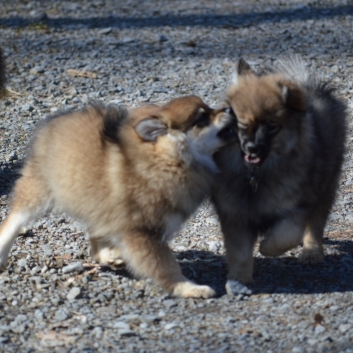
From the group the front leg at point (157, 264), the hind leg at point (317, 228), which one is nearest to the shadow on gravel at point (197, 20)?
the hind leg at point (317, 228)

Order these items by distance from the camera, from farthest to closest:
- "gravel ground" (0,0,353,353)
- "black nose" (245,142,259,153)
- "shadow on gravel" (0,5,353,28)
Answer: "shadow on gravel" (0,5,353,28), "black nose" (245,142,259,153), "gravel ground" (0,0,353,353)

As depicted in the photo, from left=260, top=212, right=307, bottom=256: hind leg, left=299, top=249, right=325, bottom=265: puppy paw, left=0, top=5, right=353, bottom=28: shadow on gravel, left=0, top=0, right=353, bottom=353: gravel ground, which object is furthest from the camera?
left=0, top=5, right=353, bottom=28: shadow on gravel

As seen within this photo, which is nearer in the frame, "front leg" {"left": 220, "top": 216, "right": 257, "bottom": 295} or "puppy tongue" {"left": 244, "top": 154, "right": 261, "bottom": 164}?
"puppy tongue" {"left": 244, "top": 154, "right": 261, "bottom": 164}

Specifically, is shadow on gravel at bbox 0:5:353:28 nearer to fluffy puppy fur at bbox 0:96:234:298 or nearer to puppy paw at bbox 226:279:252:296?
fluffy puppy fur at bbox 0:96:234:298

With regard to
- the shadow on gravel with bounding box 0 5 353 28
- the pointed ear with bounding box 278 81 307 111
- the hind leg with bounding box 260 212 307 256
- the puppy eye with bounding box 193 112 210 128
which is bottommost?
the shadow on gravel with bounding box 0 5 353 28

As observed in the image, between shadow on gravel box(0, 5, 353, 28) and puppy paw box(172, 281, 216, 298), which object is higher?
puppy paw box(172, 281, 216, 298)

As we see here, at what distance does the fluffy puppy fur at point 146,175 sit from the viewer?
4.19 meters

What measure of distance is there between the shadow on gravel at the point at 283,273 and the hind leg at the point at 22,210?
3.28 feet

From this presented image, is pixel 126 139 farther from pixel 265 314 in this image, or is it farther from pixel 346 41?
pixel 346 41

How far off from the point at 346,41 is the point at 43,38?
4.16m

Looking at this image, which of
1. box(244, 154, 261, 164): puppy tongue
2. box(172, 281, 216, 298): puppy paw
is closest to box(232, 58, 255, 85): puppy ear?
box(244, 154, 261, 164): puppy tongue

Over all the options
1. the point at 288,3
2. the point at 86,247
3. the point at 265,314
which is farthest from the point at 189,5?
the point at 265,314

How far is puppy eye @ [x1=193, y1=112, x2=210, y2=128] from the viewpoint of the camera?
13.8 ft

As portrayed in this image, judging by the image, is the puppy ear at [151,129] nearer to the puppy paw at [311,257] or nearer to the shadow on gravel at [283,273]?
the shadow on gravel at [283,273]
